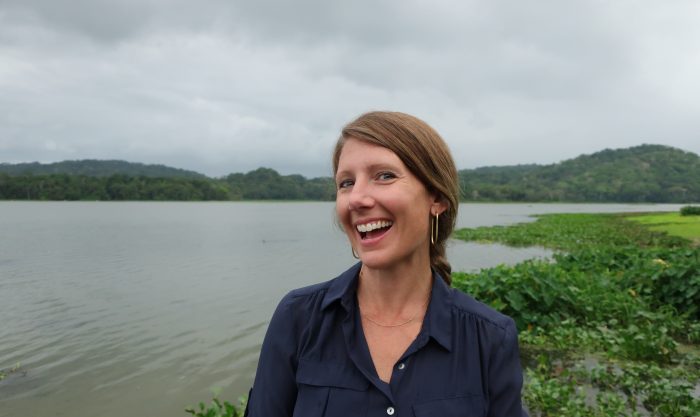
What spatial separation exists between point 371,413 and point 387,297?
20.7 inches

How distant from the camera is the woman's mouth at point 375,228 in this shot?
2078mm

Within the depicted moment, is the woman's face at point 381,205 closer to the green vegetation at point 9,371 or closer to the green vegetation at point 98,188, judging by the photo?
the green vegetation at point 9,371

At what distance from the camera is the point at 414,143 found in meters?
2.05

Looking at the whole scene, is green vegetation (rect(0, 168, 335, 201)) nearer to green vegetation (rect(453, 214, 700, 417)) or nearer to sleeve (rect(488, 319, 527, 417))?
green vegetation (rect(453, 214, 700, 417))

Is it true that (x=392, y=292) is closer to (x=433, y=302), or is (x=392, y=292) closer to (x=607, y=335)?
(x=433, y=302)

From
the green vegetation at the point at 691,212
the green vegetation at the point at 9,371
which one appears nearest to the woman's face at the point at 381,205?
the green vegetation at the point at 9,371

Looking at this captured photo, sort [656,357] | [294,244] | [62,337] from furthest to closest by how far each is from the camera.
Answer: [294,244] < [62,337] < [656,357]

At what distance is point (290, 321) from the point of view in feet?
6.83

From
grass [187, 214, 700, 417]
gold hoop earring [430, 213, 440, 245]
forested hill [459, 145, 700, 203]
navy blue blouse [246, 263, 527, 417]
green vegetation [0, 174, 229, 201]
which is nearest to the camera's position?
navy blue blouse [246, 263, 527, 417]

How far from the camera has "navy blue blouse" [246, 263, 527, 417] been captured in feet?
6.23

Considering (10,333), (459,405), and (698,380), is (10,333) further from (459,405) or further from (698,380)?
(698,380)

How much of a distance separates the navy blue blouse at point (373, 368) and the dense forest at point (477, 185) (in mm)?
106796

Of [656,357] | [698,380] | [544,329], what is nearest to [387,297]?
[698,380]

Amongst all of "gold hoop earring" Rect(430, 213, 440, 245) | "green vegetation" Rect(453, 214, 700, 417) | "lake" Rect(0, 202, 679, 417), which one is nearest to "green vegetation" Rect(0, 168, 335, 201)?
"lake" Rect(0, 202, 679, 417)
